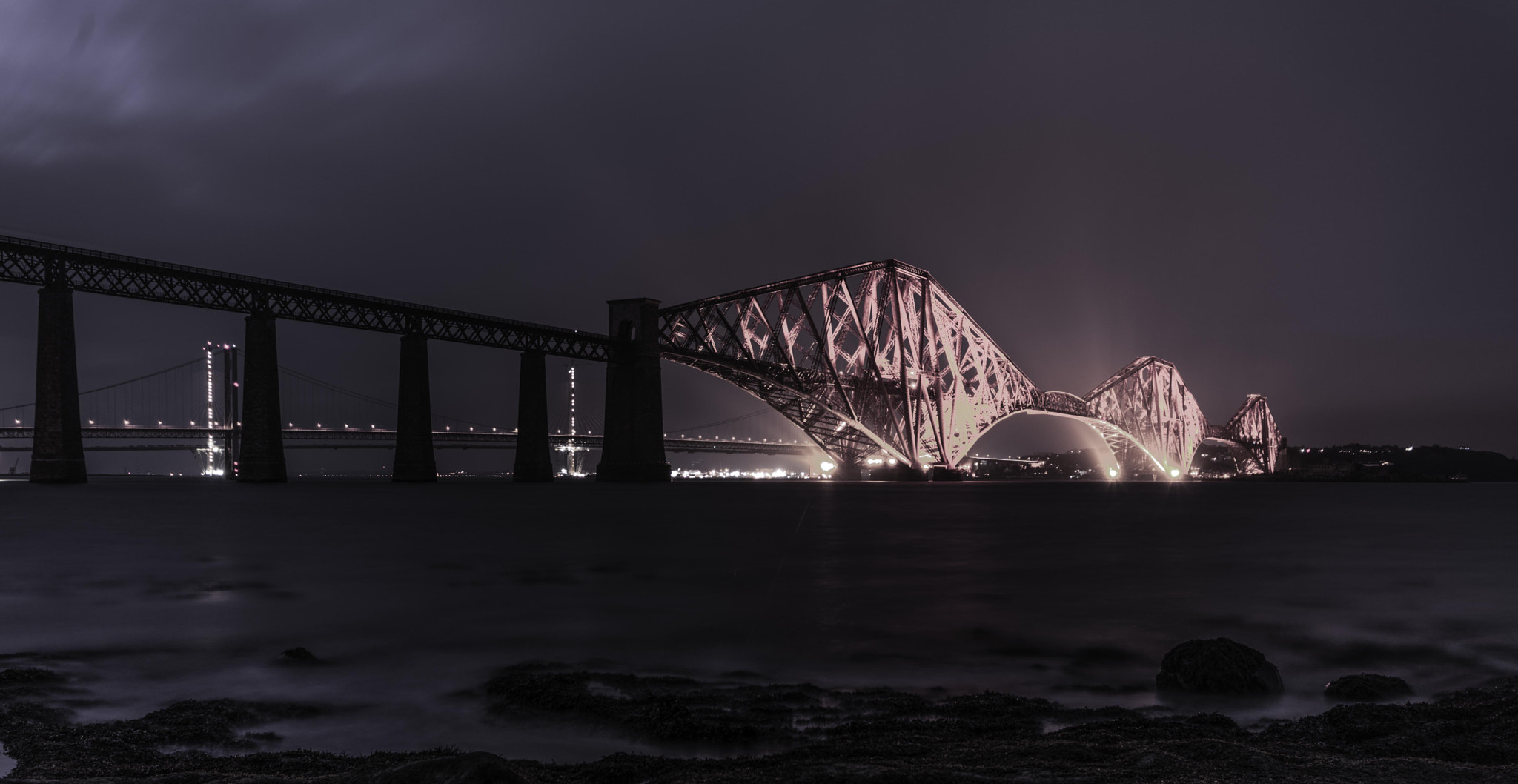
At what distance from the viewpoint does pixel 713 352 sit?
266 ft

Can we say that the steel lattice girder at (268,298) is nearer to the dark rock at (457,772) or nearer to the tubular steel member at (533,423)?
the tubular steel member at (533,423)

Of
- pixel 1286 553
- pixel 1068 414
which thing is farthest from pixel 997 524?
pixel 1068 414

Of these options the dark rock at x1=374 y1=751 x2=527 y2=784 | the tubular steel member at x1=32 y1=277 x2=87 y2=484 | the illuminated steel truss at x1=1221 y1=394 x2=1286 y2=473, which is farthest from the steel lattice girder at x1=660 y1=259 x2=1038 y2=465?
the illuminated steel truss at x1=1221 y1=394 x2=1286 y2=473

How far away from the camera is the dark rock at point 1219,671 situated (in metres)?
7.34

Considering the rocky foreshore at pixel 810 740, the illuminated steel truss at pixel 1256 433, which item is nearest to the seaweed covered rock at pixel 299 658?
the rocky foreshore at pixel 810 740

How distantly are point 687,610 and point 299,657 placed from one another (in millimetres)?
5003

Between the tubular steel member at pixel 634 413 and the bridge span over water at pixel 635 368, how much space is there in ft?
0.40

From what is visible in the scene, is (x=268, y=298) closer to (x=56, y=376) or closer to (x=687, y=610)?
(x=56, y=376)

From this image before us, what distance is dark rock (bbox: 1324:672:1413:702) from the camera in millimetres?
7309

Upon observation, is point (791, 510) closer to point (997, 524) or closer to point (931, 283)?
point (997, 524)

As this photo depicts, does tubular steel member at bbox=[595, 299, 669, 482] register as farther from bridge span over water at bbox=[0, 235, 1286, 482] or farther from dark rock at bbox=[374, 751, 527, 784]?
dark rock at bbox=[374, 751, 527, 784]

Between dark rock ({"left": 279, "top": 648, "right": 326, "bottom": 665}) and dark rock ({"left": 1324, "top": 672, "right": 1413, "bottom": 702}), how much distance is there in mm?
8972

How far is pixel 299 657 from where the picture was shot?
8.77m

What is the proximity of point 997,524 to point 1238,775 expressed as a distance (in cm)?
3030
